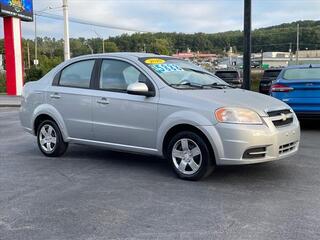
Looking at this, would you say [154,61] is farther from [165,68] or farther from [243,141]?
[243,141]

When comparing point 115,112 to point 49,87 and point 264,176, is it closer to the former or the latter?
point 49,87

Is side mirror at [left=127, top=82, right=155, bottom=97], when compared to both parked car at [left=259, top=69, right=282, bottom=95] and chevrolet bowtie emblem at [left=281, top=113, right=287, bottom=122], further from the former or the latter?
parked car at [left=259, top=69, right=282, bottom=95]

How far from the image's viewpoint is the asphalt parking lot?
4.28m

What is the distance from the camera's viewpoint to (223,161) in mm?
5738

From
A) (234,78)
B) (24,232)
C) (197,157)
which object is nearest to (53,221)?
(24,232)

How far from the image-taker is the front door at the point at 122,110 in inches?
251

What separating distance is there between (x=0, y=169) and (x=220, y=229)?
3.93 metres

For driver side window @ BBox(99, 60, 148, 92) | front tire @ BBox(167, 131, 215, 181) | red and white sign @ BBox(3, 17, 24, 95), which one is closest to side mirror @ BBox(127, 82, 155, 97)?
driver side window @ BBox(99, 60, 148, 92)

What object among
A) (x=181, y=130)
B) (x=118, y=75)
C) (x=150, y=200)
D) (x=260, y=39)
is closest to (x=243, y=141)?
(x=181, y=130)

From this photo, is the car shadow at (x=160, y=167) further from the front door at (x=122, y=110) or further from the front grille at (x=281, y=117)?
the front grille at (x=281, y=117)

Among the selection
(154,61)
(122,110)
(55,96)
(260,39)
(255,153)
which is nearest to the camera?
(255,153)

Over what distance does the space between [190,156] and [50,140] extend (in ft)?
9.36

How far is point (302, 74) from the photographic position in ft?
34.3

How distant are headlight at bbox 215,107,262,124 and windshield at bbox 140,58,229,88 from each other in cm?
89
